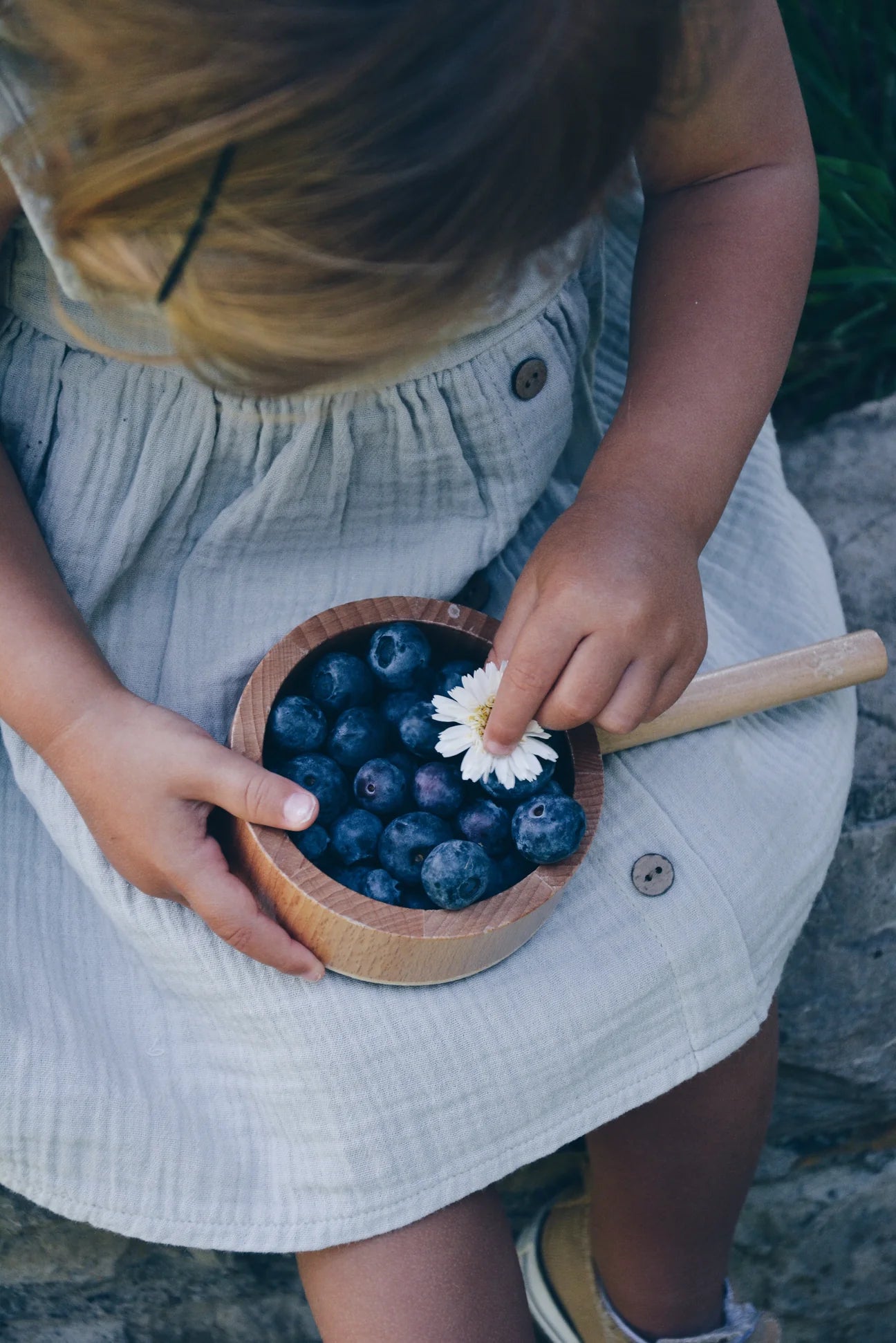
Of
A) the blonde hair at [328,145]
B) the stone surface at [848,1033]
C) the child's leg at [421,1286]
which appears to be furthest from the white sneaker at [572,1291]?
the blonde hair at [328,145]

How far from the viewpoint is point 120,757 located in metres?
0.71

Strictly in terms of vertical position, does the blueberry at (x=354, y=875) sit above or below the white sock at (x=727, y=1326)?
above

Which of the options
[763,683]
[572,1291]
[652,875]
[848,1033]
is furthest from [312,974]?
[848,1033]

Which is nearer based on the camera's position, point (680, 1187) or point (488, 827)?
point (488, 827)

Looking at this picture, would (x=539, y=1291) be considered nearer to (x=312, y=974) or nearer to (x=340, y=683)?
(x=312, y=974)

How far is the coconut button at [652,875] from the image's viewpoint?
78 centimetres

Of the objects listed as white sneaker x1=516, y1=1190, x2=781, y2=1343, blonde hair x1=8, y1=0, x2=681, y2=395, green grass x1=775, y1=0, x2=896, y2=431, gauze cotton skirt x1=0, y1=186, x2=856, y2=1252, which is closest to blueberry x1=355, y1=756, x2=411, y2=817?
gauze cotton skirt x1=0, y1=186, x2=856, y2=1252

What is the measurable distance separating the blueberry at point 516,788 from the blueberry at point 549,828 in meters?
0.02

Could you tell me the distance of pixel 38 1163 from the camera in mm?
729

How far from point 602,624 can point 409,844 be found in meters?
0.18

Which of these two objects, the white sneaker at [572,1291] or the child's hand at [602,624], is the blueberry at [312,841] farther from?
the white sneaker at [572,1291]

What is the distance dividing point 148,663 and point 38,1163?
32cm

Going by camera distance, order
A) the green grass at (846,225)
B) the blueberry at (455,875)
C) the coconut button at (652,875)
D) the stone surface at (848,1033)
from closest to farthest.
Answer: the blueberry at (455,875) < the coconut button at (652,875) < the stone surface at (848,1033) < the green grass at (846,225)

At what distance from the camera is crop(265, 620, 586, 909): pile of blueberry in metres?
0.66
